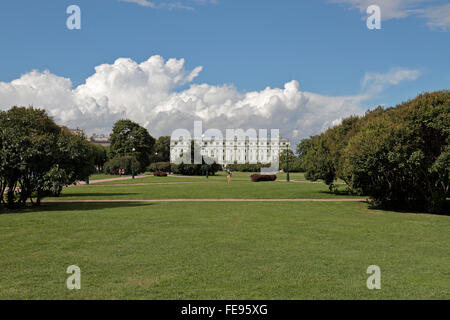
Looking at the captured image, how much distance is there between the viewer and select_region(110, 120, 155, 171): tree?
75.4 metres

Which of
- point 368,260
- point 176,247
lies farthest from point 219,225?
point 368,260

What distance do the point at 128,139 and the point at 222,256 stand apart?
69666mm

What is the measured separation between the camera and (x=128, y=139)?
7606 cm

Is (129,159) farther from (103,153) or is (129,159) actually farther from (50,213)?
(50,213)

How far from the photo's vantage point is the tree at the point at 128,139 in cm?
7544

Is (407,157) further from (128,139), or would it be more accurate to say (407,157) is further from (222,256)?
(128,139)

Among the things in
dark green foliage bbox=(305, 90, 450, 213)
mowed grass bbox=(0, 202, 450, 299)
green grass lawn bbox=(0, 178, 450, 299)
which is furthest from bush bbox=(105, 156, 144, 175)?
dark green foliage bbox=(305, 90, 450, 213)

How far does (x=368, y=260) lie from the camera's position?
30.1ft

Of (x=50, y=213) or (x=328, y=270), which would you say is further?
(x=50, y=213)

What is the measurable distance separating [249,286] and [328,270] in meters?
2.08

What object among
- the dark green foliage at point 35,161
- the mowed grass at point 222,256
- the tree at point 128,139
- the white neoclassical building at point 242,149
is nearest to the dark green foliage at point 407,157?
the mowed grass at point 222,256

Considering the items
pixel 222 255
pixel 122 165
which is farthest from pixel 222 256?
pixel 122 165

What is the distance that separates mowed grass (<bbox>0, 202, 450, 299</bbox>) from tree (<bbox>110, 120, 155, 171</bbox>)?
59.2 metres
